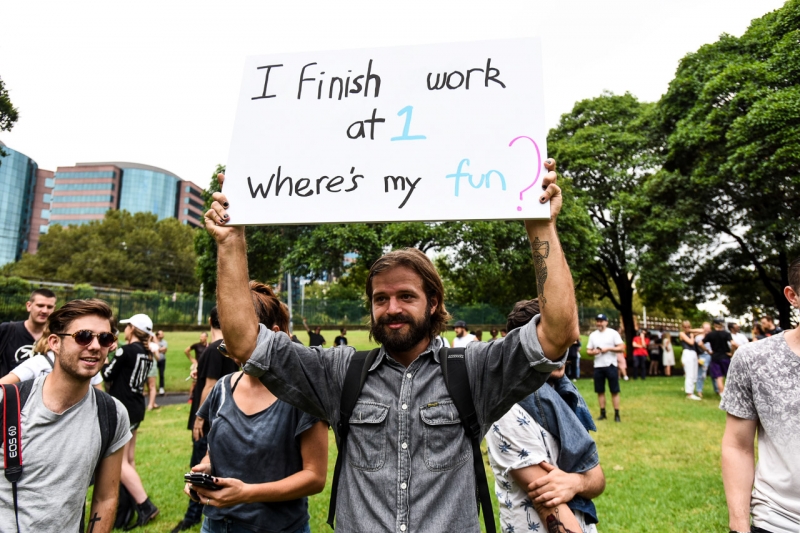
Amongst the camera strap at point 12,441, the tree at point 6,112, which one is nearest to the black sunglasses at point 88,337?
the camera strap at point 12,441

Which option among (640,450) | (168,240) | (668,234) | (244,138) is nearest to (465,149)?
(244,138)

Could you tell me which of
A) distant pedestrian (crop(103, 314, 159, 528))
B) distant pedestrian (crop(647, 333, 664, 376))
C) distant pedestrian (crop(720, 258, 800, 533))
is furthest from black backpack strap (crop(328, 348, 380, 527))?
distant pedestrian (crop(647, 333, 664, 376))

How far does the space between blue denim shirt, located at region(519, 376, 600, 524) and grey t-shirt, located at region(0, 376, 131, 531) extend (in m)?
2.10

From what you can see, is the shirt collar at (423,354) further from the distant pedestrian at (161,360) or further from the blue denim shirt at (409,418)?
the distant pedestrian at (161,360)

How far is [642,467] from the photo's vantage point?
7.09 meters

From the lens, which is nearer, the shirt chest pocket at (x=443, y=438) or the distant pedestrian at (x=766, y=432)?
the shirt chest pocket at (x=443, y=438)

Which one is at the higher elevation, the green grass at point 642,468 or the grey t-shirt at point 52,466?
the grey t-shirt at point 52,466

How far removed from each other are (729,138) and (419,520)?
1929cm

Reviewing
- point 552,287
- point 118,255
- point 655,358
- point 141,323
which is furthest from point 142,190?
point 552,287

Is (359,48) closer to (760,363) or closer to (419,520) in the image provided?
(419,520)

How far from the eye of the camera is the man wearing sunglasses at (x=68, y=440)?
7.70 ft

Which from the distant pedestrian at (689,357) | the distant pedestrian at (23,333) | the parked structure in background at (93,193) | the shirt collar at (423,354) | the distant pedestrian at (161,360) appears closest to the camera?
the shirt collar at (423,354)

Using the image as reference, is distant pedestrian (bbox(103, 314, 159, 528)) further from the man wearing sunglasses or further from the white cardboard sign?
the white cardboard sign

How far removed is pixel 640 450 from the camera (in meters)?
8.10
